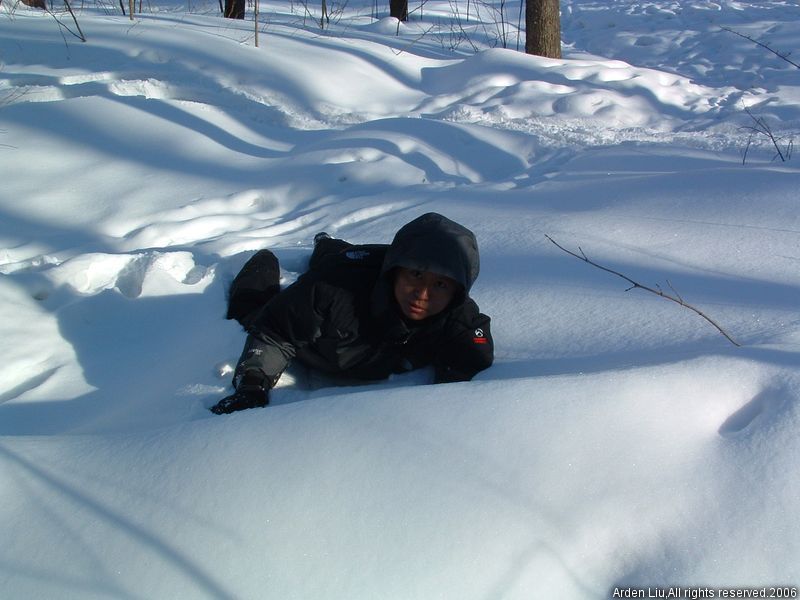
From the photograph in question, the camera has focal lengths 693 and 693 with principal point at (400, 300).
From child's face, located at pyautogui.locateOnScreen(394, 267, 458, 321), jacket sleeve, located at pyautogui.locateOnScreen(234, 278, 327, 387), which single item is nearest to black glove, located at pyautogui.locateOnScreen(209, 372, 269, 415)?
jacket sleeve, located at pyautogui.locateOnScreen(234, 278, 327, 387)

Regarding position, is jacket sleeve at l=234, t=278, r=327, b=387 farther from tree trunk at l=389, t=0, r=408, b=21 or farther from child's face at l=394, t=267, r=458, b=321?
tree trunk at l=389, t=0, r=408, b=21

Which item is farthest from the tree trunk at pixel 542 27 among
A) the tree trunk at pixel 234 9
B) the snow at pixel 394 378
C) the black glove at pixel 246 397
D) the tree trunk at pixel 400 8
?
the black glove at pixel 246 397

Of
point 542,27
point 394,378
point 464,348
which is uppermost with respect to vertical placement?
point 542,27

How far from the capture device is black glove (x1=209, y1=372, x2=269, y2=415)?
6.84ft

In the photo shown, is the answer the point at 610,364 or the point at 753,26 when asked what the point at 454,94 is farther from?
the point at 753,26

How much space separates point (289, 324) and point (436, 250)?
0.56 m

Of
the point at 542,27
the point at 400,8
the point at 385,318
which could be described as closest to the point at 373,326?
the point at 385,318

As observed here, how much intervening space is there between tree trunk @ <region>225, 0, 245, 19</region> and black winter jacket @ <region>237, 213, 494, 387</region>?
28.1 feet

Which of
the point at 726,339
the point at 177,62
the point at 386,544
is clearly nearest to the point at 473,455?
the point at 386,544

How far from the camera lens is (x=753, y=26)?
9773 mm

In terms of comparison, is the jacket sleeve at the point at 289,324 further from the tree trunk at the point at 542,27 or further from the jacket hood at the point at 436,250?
the tree trunk at the point at 542,27

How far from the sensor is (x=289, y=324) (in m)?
2.34

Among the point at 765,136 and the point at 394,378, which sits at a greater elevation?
the point at 765,136

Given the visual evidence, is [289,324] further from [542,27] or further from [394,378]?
[542,27]
